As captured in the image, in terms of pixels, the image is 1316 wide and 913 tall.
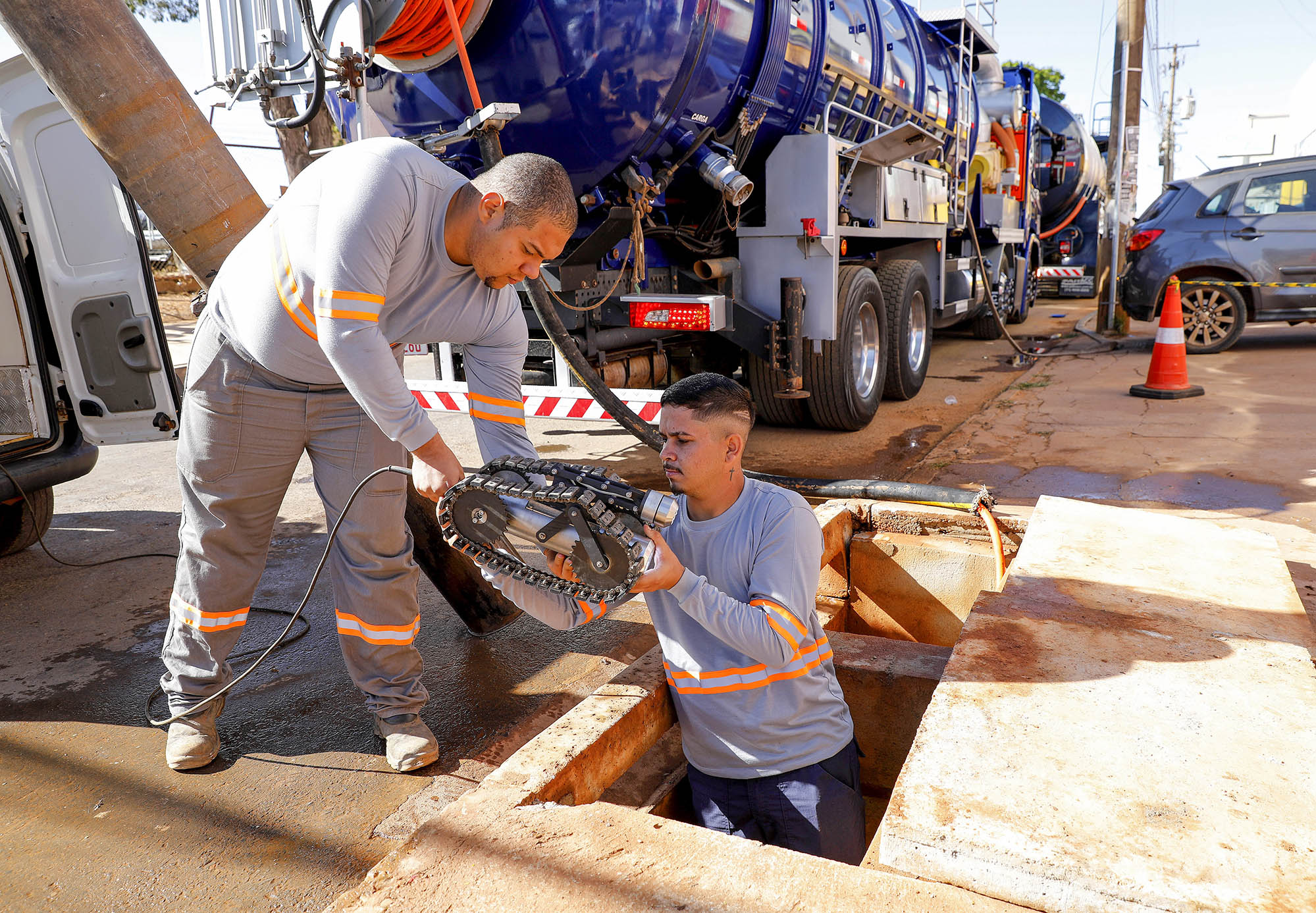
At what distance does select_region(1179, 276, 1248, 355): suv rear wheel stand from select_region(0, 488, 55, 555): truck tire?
9.58m

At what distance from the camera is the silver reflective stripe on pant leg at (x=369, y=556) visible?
2.55m

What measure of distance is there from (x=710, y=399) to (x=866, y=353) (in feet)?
16.5

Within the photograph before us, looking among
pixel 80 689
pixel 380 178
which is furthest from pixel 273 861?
pixel 380 178

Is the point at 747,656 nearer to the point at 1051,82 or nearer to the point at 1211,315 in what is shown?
the point at 1211,315

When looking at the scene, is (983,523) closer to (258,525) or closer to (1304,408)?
(258,525)

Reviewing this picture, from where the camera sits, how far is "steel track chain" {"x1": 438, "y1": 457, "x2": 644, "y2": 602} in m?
1.78

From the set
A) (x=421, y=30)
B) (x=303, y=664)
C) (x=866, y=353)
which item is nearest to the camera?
(x=303, y=664)

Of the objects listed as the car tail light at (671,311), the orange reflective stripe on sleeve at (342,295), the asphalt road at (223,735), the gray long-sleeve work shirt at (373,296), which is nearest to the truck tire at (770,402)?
the car tail light at (671,311)

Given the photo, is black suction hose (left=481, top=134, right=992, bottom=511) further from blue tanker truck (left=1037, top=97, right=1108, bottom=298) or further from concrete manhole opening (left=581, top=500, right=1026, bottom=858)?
blue tanker truck (left=1037, top=97, right=1108, bottom=298)

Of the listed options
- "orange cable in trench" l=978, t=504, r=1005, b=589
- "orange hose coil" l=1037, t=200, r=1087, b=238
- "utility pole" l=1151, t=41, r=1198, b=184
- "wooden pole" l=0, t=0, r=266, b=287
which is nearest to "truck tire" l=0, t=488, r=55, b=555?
"wooden pole" l=0, t=0, r=266, b=287

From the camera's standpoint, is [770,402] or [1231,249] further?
[1231,249]

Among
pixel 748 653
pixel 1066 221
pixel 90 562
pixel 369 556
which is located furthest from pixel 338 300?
pixel 1066 221

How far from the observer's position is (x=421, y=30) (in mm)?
4168

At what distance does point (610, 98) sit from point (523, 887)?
12.7 feet
